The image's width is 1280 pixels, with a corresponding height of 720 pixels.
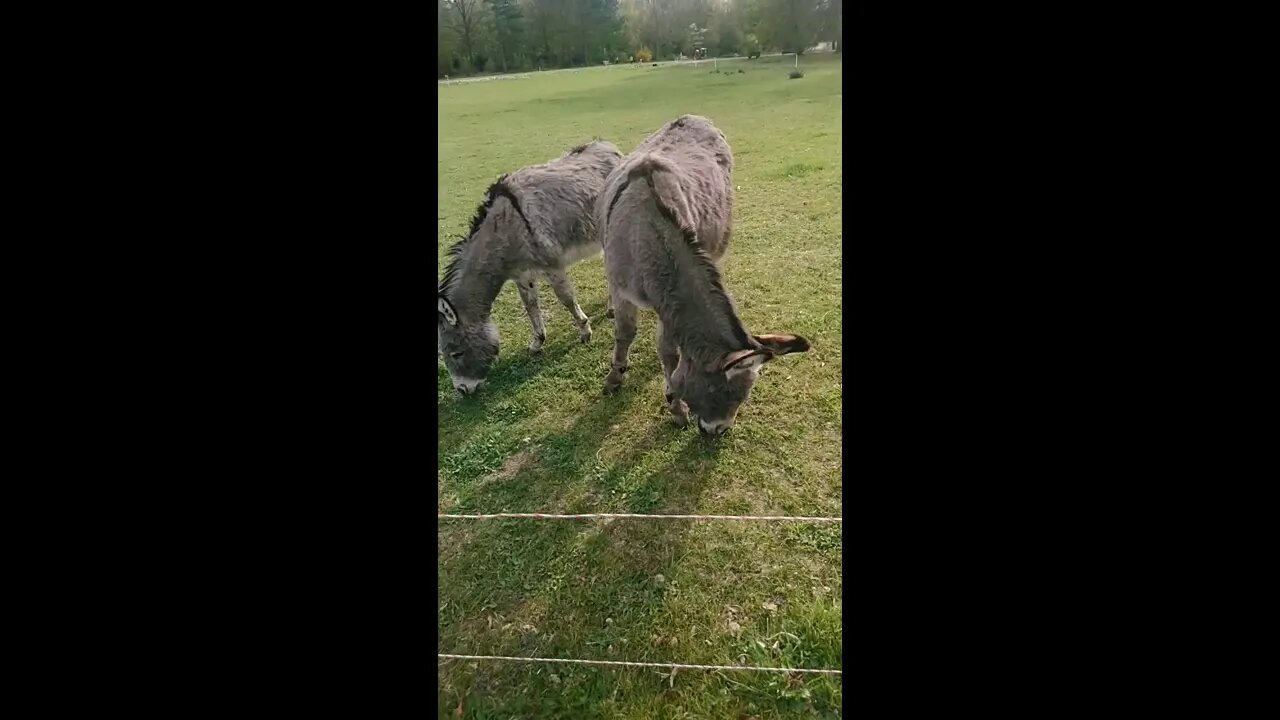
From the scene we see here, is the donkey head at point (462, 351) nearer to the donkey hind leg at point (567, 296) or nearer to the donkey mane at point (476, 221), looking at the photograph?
the donkey mane at point (476, 221)

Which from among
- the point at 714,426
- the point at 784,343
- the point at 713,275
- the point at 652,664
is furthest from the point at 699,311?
the point at 652,664

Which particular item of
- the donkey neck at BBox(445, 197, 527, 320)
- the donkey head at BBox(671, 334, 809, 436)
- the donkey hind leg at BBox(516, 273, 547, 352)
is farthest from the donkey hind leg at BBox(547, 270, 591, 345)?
the donkey head at BBox(671, 334, 809, 436)

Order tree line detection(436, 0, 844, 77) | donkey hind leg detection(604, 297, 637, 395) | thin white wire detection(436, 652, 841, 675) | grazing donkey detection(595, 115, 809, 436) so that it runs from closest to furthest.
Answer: thin white wire detection(436, 652, 841, 675)
tree line detection(436, 0, 844, 77)
grazing donkey detection(595, 115, 809, 436)
donkey hind leg detection(604, 297, 637, 395)

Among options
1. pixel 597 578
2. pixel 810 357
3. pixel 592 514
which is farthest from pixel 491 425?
pixel 810 357

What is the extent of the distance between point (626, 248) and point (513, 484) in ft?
4.99

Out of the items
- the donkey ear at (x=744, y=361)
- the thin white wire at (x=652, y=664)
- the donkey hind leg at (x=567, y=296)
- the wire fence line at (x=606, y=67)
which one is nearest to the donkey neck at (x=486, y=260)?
the donkey hind leg at (x=567, y=296)

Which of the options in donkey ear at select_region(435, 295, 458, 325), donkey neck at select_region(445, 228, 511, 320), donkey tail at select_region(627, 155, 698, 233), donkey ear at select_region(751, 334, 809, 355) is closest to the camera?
donkey ear at select_region(751, 334, 809, 355)

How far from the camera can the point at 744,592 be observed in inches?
108

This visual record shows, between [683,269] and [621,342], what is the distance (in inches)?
35.6

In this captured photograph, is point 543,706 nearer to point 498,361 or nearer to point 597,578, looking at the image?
point 597,578

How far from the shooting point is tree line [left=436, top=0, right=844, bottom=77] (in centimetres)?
281

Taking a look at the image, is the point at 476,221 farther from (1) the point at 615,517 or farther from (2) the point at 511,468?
(1) the point at 615,517

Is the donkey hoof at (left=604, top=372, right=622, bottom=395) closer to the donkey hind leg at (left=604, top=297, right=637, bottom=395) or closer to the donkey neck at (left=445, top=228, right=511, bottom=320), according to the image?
the donkey hind leg at (left=604, top=297, right=637, bottom=395)

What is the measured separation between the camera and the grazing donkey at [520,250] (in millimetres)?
4164
